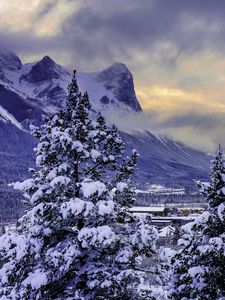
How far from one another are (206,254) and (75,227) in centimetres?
584

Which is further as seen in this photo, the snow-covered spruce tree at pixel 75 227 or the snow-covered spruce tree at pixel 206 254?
the snow-covered spruce tree at pixel 206 254

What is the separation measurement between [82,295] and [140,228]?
361 cm

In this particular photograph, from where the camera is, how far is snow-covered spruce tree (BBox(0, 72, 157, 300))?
18.4 metres

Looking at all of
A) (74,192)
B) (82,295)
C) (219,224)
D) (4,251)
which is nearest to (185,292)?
(219,224)

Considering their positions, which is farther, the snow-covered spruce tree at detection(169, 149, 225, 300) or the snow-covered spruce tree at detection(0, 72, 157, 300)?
the snow-covered spruce tree at detection(169, 149, 225, 300)

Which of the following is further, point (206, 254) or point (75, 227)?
point (75, 227)

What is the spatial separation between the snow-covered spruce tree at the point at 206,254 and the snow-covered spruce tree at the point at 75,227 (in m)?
2.54

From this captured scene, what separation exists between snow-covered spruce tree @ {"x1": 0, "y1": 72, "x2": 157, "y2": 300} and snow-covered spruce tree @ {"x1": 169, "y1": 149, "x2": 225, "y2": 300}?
254 centimetres

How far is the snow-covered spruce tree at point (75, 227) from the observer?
1839 cm

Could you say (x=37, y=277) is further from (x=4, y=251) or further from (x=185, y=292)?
(x=185, y=292)

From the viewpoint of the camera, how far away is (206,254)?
2008 cm

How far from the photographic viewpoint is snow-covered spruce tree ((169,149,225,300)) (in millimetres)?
20031

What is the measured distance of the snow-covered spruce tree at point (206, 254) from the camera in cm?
2003

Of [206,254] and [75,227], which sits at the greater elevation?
[75,227]
